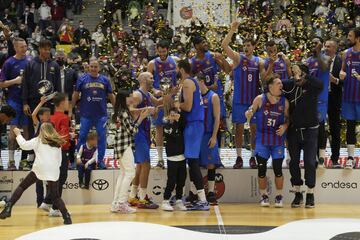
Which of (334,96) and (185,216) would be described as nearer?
(185,216)

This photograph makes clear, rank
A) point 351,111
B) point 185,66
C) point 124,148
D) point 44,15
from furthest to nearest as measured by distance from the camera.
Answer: point 44,15, point 351,111, point 185,66, point 124,148

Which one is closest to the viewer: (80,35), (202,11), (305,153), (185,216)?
(185,216)

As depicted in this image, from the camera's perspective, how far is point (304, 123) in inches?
406

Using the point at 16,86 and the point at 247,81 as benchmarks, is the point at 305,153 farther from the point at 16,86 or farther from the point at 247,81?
the point at 16,86

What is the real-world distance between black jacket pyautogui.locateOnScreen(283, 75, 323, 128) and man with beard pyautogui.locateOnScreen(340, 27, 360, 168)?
2.77 feet

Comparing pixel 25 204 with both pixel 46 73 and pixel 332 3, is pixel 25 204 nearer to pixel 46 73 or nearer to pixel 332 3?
pixel 46 73

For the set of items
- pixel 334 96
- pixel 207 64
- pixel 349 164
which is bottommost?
pixel 349 164

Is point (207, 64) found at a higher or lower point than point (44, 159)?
higher

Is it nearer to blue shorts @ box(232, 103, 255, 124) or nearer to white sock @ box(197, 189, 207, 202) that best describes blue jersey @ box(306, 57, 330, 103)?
blue shorts @ box(232, 103, 255, 124)

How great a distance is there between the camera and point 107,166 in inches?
456

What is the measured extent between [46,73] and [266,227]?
14.9 ft

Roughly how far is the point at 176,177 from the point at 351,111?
3074mm

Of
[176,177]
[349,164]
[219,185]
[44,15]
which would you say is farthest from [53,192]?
[44,15]

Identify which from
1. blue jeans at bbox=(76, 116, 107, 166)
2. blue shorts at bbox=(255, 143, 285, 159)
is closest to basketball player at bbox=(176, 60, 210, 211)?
blue shorts at bbox=(255, 143, 285, 159)
